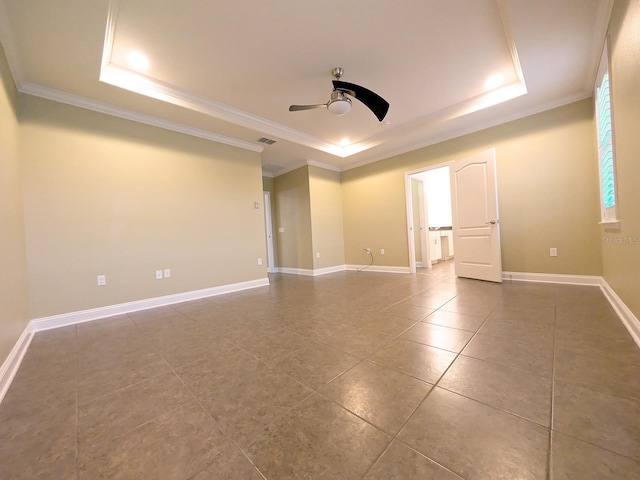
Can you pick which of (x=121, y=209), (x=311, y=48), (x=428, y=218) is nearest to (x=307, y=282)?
(x=121, y=209)

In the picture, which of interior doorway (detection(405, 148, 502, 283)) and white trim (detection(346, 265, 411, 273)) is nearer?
interior doorway (detection(405, 148, 502, 283))

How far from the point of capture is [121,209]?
2945 mm

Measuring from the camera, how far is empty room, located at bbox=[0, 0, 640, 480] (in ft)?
3.15

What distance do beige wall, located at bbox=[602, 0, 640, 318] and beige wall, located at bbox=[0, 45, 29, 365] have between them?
4.29m

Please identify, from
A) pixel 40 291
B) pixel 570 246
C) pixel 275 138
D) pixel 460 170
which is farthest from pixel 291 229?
pixel 570 246

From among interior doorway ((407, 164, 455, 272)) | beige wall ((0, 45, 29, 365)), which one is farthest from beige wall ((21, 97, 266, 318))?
interior doorway ((407, 164, 455, 272))

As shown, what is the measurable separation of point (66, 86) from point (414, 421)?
4.22m

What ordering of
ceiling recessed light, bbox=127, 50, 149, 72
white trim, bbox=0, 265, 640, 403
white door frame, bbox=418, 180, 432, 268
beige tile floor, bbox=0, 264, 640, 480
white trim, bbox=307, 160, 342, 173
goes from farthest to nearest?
white door frame, bbox=418, 180, 432, 268 < white trim, bbox=307, 160, 342, 173 < ceiling recessed light, bbox=127, 50, 149, 72 < white trim, bbox=0, 265, 640, 403 < beige tile floor, bbox=0, 264, 640, 480

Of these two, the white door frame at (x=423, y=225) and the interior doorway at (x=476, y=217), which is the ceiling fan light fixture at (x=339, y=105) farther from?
the white door frame at (x=423, y=225)

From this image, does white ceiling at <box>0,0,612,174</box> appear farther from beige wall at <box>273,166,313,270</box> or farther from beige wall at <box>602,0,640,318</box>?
beige wall at <box>273,166,313,270</box>

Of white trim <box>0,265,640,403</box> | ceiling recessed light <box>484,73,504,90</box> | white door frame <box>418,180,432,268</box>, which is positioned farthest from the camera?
white door frame <box>418,180,432,268</box>

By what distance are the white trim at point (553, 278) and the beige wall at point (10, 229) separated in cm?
547

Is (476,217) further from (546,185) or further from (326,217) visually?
(326,217)

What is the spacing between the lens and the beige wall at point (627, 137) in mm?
1505
